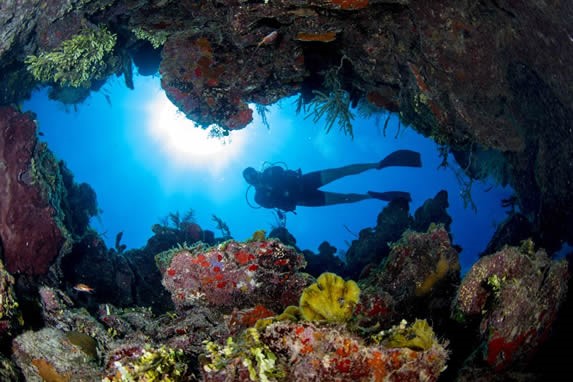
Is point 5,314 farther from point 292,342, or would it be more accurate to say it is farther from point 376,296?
point 376,296

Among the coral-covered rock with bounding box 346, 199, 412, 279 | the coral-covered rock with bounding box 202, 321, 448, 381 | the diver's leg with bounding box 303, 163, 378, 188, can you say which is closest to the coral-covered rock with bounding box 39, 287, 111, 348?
the coral-covered rock with bounding box 202, 321, 448, 381

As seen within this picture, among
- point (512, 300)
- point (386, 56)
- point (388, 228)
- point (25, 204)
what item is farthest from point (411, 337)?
point (388, 228)

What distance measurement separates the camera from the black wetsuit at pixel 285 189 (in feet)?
40.6

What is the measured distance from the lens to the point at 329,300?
2.39 meters

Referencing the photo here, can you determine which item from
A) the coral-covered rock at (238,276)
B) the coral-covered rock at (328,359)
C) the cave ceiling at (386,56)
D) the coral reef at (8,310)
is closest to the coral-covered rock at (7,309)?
the coral reef at (8,310)

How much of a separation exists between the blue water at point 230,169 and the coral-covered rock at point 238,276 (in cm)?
5696

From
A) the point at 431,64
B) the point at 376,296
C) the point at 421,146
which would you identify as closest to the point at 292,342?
the point at 376,296

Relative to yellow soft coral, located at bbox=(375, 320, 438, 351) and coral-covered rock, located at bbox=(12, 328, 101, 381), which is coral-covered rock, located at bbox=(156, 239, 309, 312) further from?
yellow soft coral, located at bbox=(375, 320, 438, 351)

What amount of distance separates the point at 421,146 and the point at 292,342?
77159mm

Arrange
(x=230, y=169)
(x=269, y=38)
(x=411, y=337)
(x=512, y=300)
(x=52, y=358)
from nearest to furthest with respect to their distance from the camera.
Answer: (x=411, y=337) → (x=512, y=300) → (x=52, y=358) → (x=269, y=38) → (x=230, y=169)

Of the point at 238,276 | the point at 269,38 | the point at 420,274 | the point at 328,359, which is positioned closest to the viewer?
the point at 328,359

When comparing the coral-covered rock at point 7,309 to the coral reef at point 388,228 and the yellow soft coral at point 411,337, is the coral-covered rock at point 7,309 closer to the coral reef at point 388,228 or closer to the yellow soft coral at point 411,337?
the yellow soft coral at point 411,337

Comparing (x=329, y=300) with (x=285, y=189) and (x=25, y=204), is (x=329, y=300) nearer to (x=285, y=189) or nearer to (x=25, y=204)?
(x=25, y=204)

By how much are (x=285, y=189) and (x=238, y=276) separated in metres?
8.29
